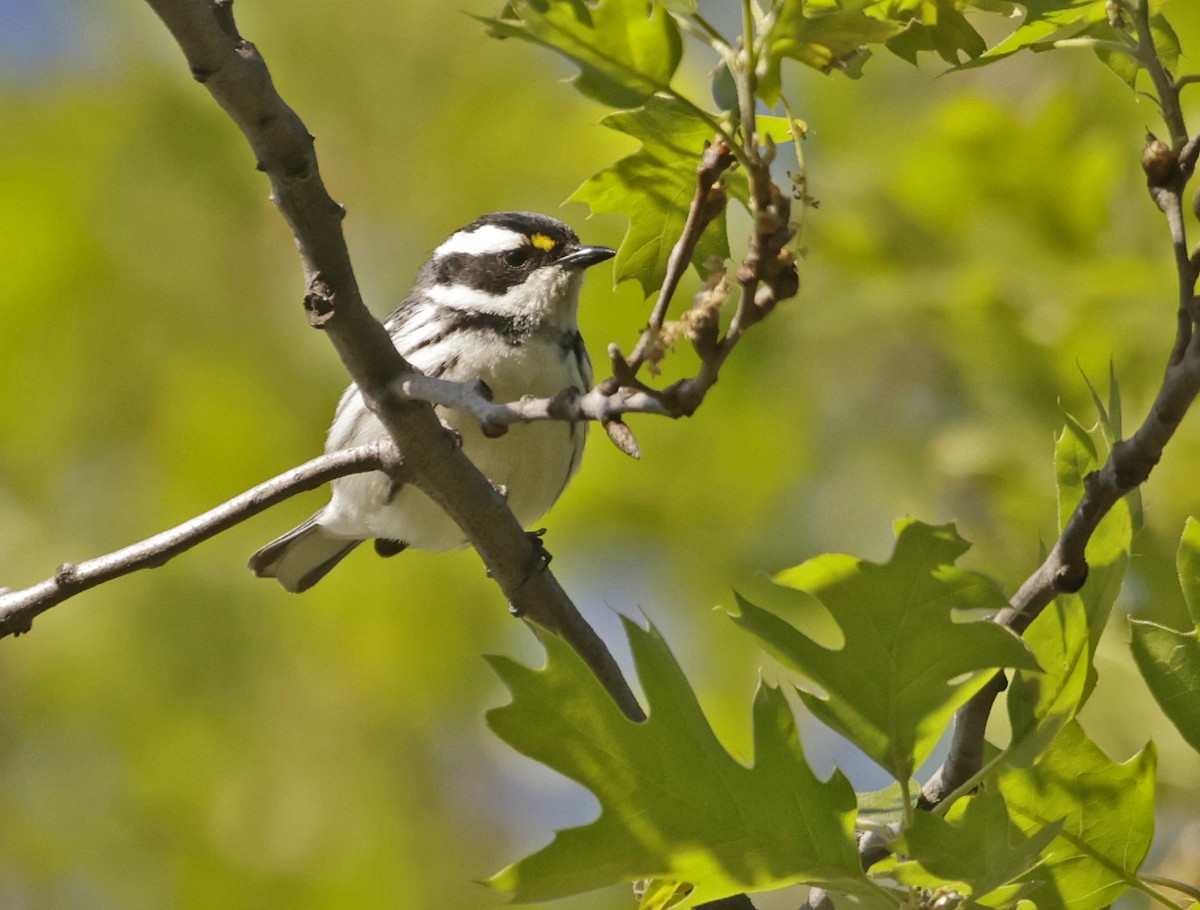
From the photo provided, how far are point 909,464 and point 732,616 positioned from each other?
2.97 metres

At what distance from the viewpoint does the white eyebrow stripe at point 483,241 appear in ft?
13.1

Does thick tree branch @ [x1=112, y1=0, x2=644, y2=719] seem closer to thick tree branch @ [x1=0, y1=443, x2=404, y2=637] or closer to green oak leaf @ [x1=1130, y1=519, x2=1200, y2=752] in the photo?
thick tree branch @ [x1=0, y1=443, x2=404, y2=637]

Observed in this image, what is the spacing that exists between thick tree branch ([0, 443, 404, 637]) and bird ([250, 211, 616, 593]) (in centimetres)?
129

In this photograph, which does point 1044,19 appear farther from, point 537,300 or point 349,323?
point 537,300

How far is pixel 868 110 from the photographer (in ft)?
15.1

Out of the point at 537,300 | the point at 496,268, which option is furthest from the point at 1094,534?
the point at 496,268

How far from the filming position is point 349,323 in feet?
6.33

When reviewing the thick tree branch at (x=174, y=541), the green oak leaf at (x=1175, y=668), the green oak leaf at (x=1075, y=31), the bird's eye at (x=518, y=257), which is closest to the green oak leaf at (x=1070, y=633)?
the green oak leaf at (x=1175, y=668)

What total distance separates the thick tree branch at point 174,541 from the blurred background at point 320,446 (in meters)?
1.93

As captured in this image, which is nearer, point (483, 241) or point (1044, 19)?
point (1044, 19)

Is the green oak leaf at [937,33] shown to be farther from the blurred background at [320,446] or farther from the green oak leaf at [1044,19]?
the blurred background at [320,446]

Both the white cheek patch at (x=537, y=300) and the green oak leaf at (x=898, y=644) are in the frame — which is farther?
the white cheek patch at (x=537, y=300)

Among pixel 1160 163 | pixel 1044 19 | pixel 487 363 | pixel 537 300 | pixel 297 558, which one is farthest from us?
pixel 297 558

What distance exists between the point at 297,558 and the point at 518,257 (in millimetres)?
1125
